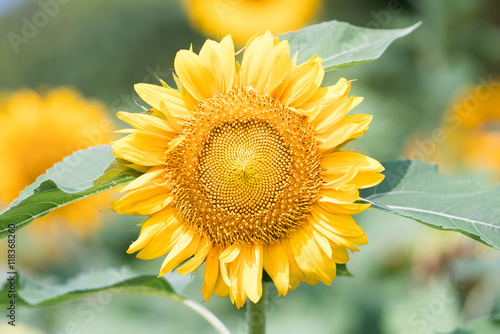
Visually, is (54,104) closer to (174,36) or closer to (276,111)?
(276,111)

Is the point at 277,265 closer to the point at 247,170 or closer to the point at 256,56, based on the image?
the point at 247,170

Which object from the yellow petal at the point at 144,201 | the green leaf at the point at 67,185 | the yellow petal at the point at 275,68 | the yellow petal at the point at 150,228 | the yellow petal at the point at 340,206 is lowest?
the yellow petal at the point at 340,206

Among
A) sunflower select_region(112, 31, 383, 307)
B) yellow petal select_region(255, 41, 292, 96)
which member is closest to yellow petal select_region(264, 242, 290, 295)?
sunflower select_region(112, 31, 383, 307)

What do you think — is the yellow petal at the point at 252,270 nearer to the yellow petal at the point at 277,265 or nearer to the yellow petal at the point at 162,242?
the yellow petal at the point at 277,265

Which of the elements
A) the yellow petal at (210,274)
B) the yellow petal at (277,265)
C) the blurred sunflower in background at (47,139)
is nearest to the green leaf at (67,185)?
the yellow petal at (210,274)

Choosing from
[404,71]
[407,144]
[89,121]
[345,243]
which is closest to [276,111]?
[345,243]

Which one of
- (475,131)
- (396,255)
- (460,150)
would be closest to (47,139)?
(396,255)
